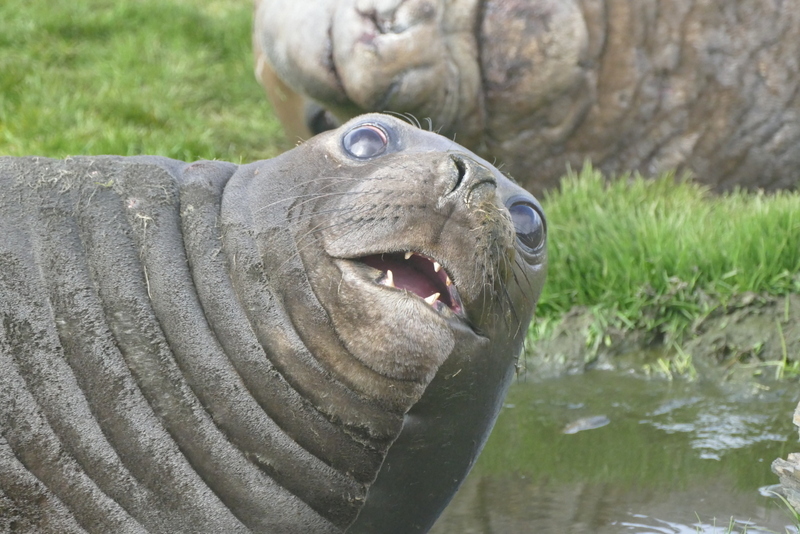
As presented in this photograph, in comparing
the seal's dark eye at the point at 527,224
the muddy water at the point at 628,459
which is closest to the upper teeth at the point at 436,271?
the seal's dark eye at the point at 527,224

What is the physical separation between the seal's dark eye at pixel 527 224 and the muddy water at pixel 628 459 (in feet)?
2.70

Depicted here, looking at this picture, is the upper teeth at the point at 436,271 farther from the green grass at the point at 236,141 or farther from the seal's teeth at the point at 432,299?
the green grass at the point at 236,141

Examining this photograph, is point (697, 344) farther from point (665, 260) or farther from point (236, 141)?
point (236, 141)

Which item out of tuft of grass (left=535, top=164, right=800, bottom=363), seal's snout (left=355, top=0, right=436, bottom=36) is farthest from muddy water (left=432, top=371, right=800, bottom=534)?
seal's snout (left=355, top=0, right=436, bottom=36)

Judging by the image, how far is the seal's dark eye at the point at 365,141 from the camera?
127 inches

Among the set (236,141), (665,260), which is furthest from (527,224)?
(236,141)

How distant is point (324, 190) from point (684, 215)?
264 cm

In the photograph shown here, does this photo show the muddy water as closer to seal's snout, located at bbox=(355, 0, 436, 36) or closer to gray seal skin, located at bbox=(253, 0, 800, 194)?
gray seal skin, located at bbox=(253, 0, 800, 194)

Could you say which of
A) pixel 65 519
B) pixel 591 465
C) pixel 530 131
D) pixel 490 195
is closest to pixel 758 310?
pixel 591 465

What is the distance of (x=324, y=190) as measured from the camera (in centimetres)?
312

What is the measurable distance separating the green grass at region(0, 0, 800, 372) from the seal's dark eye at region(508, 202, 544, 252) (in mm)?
1630

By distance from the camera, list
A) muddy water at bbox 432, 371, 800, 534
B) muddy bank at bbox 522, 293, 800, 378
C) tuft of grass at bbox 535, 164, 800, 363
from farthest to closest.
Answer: tuft of grass at bbox 535, 164, 800, 363 → muddy bank at bbox 522, 293, 800, 378 → muddy water at bbox 432, 371, 800, 534

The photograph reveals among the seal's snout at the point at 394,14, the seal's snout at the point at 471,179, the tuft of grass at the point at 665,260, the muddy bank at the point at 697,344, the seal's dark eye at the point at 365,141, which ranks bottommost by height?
the muddy bank at the point at 697,344

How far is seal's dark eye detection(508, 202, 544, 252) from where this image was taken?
3270 millimetres
